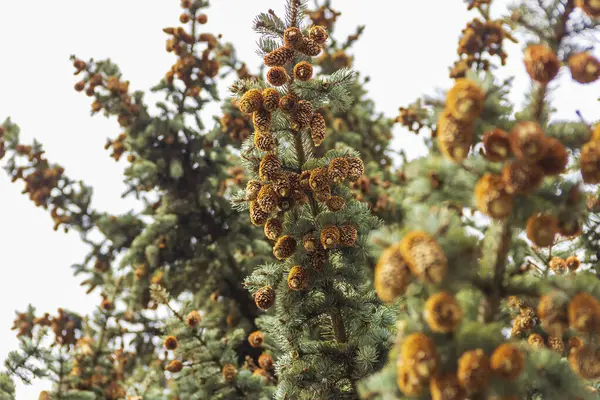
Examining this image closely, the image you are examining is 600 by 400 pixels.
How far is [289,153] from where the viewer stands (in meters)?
3.27

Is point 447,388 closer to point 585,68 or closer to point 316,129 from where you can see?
point 585,68

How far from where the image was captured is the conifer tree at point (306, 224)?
117 inches

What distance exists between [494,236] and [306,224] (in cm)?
126

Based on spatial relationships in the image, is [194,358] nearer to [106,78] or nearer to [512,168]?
[512,168]

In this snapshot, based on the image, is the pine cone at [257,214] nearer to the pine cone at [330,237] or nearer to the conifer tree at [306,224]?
the conifer tree at [306,224]

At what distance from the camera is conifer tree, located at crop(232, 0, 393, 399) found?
9.77 ft

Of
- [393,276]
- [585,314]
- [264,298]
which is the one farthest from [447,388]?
[264,298]

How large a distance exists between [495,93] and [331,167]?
125cm

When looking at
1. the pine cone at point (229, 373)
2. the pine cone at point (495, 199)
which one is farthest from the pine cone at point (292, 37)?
the pine cone at point (229, 373)

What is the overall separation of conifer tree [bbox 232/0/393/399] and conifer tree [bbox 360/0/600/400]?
3.42ft

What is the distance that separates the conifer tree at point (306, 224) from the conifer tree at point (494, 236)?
3.42 ft

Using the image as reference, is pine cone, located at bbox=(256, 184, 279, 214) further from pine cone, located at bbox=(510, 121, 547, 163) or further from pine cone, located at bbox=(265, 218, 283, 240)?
pine cone, located at bbox=(510, 121, 547, 163)

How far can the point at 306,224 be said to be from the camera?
122 inches

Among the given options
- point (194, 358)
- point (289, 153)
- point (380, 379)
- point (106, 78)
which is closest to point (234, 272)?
point (194, 358)
